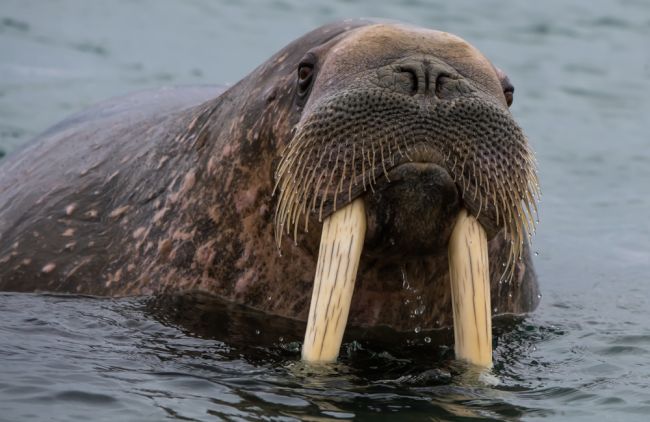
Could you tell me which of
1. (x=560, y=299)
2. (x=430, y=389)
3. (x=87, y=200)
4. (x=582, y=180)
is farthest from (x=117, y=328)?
(x=582, y=180)

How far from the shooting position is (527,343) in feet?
27.2

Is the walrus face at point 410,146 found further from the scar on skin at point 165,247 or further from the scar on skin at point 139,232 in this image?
the scar on skin at point 139,232

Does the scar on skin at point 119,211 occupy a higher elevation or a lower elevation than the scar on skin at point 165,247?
higher

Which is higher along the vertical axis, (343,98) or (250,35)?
(250,35)

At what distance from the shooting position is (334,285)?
22.5 ft

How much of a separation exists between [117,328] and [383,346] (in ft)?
4.67

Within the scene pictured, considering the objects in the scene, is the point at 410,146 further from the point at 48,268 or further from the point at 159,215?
the point at 48,268

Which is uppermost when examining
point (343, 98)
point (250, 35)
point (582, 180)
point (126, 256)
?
point (250, 35)

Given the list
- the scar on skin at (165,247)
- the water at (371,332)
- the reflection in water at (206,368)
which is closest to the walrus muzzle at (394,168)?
the reflection in water at (206,368)

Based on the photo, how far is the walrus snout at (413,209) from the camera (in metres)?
6.83

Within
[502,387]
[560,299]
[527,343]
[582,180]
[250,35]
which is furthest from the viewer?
[250,35]

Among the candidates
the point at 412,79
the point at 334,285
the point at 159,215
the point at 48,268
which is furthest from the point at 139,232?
the point at 412,79

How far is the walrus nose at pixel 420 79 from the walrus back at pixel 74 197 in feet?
7.01

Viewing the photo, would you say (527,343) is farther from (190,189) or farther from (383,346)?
(190,189)
